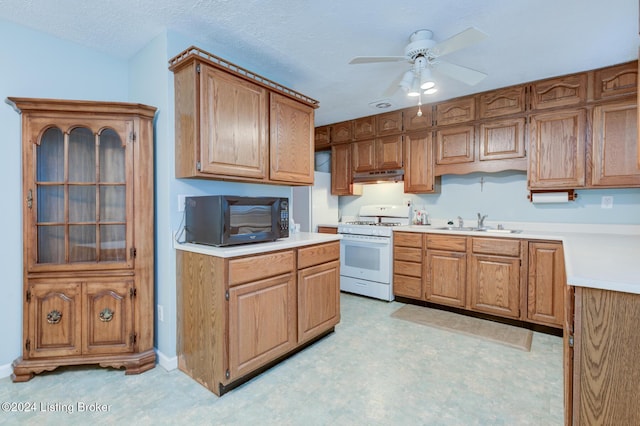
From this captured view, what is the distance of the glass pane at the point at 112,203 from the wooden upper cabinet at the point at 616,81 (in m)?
3.95

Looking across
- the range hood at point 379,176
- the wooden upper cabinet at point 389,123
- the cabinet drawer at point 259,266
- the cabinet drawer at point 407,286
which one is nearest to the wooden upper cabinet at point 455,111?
the wooden upper cabinet at point 389,123

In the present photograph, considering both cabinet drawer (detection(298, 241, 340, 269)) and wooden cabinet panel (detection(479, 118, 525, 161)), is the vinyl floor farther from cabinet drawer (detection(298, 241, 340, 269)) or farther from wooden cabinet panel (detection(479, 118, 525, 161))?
wooden cabinet panel (detection(479, 118, 525, 161))

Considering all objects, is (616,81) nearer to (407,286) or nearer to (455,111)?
(455,111)

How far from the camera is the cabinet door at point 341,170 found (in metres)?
4.29

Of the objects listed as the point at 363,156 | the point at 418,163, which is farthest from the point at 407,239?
the point at 363,156

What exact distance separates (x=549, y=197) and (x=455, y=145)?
41.1 inches

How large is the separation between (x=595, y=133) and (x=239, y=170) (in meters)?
3.06

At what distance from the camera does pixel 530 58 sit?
2.46 meters

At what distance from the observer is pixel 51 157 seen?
6.66 feet

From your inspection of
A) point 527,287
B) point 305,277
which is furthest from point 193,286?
point 527,287

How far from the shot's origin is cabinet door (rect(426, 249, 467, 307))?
3.16 meters

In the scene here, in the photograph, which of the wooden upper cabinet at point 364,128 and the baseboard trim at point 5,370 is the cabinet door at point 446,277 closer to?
the wooden upper cabinet at point 364,128

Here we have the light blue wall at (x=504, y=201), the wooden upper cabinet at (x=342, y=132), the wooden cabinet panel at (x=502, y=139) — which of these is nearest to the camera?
the light blue wall at (x=504, y=201)

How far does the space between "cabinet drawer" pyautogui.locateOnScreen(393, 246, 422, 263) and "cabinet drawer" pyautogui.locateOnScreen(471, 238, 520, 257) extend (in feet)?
1.90
